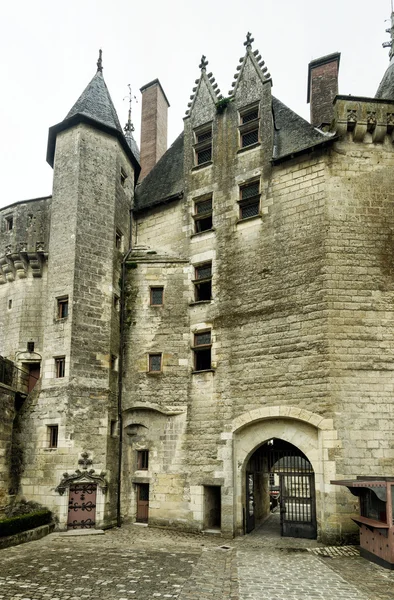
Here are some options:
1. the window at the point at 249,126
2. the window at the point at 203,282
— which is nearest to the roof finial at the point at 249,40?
the window at the point at 249,126

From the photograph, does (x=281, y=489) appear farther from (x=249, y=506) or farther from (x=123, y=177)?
(x=123, y=177)

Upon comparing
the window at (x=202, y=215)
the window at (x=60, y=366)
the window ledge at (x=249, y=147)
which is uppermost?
the window ledge at (x=249, y=147)

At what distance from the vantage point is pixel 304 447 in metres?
15.2

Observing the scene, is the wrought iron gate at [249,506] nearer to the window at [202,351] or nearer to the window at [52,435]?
the window at [202,351]

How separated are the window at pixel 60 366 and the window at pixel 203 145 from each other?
9.27 m

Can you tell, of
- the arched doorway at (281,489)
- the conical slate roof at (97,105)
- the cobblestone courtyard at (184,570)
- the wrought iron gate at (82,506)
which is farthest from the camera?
the conical slate roof at (97,105)

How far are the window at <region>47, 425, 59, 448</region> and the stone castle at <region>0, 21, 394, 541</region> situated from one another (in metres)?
0.07

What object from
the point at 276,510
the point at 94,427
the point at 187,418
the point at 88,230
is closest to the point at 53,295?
the point at 88,230

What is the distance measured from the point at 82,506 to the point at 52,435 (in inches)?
97.9

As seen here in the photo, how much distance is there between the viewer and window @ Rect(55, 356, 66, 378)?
17.3 metres

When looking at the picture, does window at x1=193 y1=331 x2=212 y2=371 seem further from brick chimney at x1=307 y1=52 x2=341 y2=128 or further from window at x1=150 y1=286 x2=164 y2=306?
brick chimney at x1=307 y1=52 x2=341 y2=128

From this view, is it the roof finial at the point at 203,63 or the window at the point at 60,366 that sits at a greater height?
the roof finial at the point at 203,63

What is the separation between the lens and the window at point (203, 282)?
61.3 ft

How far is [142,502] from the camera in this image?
58.4 feet
